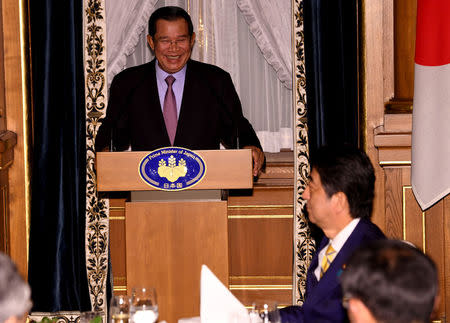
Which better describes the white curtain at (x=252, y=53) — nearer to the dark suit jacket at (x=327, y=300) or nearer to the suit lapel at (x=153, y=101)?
the suit lapel at (x=153, y=101)

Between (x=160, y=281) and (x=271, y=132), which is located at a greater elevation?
(x=271, y=132)

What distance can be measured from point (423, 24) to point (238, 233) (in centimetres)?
199

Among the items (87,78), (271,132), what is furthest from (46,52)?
(271,132)

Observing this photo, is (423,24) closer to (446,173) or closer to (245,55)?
(446,173)

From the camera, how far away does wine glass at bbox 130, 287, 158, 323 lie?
1944mm

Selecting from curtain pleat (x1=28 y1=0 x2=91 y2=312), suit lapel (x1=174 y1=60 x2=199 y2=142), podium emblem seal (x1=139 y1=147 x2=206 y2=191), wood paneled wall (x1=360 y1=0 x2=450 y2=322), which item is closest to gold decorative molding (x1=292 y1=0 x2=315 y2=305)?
wood paneled wall (x1=360 y1=0 x2=450 y2=322)

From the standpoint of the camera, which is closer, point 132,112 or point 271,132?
point 132,112

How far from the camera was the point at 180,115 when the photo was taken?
4051mm

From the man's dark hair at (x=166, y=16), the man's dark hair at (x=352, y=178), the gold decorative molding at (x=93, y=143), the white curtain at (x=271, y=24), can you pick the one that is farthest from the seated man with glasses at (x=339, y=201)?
the white curtain at (x=271, y=24)

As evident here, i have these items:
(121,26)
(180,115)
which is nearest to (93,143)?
(180,115)

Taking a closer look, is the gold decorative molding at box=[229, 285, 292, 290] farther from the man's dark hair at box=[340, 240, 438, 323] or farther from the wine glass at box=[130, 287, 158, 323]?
the man's dark hair at box=[340, 240, 438, 323]

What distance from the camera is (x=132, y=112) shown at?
13.5 ft

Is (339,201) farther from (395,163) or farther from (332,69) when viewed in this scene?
(332,69)

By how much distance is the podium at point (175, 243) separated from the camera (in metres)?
3.26
